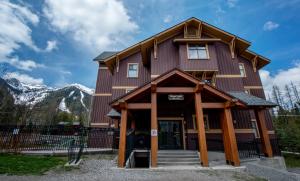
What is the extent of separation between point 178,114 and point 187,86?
4016 mm

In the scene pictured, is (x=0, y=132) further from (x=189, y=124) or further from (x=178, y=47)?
(x=178, y=47)

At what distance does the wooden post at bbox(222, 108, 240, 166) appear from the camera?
6887 millimetres

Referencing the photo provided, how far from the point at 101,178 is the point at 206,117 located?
8.75 m

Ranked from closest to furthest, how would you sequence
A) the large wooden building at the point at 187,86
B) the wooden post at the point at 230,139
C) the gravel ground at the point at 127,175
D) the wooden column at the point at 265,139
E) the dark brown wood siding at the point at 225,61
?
1. the gravel ground at the point at 127,175
2. the wooden post at the point at 230,139
3. the large wooden building at the point at 187,86
4. the wooden column at the point at 265,139
5. the dark brown wood siding at the point at 225,61

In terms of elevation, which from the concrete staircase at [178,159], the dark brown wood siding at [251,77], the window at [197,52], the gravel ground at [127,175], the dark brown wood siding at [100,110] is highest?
the window at [197,52]

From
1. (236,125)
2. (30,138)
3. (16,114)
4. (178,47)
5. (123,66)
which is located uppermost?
(178,47)

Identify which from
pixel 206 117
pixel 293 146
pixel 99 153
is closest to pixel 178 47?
pixel 206 117

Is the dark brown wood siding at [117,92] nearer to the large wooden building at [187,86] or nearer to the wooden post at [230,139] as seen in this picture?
the large wooden building at [187,86]

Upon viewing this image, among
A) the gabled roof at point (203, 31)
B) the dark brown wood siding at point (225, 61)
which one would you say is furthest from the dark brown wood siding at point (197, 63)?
the gabled roof at point (203, 31)

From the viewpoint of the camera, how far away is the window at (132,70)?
1441 cm

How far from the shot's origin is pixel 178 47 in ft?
44.8

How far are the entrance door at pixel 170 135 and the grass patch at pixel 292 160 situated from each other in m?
9.87

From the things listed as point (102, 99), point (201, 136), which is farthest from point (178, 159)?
point (102, 99)

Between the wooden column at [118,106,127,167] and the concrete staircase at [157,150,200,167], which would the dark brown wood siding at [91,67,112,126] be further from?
the concrete staircase at [157,150,200,167]
